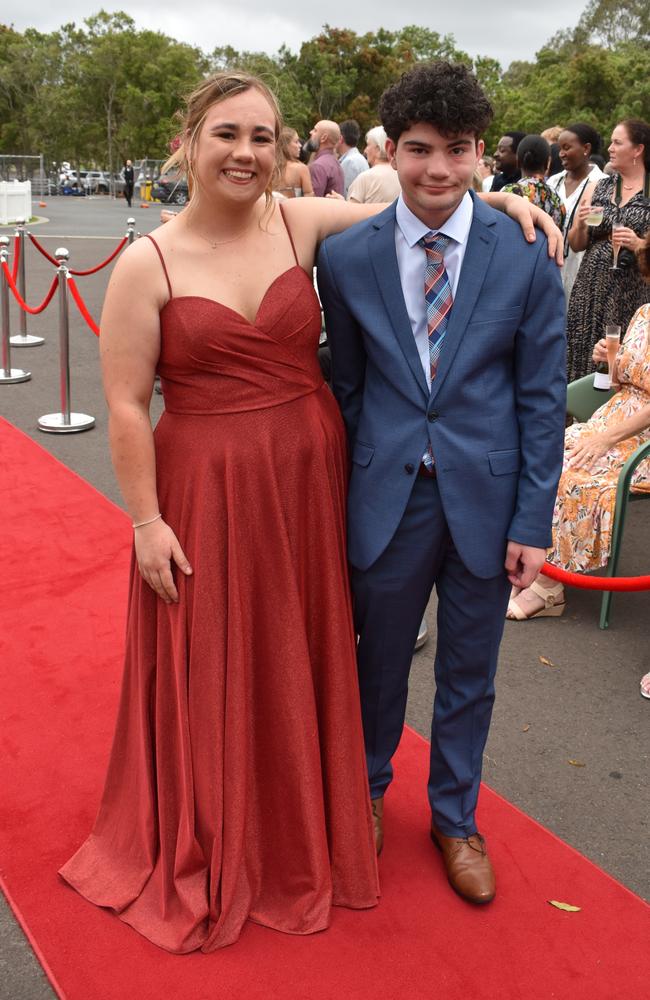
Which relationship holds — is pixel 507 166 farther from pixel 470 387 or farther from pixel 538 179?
pixel 470 387

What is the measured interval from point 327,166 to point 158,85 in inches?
2000

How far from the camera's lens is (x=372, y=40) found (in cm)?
6222

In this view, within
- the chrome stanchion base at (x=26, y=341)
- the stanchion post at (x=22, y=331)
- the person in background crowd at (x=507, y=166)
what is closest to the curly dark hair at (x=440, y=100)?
the person in background crowd at (x=507, y=166)

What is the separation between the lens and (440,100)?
2316 mm

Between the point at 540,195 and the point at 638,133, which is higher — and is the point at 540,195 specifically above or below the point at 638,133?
below

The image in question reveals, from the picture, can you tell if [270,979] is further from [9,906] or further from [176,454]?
[176,454]

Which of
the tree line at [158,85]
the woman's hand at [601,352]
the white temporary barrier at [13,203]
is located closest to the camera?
the woman's hand at [601,352]

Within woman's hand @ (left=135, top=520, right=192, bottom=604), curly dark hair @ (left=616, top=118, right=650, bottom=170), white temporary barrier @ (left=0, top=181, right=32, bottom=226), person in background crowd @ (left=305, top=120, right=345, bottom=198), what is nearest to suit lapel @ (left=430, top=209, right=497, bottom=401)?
woman's hand @ (left=135, top=520, right=192, bottom=604)

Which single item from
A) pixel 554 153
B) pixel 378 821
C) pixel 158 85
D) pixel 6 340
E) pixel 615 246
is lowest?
pixel 378 821

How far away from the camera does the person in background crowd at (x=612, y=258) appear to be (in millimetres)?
6633

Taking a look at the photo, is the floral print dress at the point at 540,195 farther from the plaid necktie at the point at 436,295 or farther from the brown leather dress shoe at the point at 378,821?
the brown leather dress shoe at the point at 378,821

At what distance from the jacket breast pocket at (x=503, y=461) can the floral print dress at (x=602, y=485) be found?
7.23ft

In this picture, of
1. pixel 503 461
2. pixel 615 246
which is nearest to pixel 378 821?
pixel 503 461

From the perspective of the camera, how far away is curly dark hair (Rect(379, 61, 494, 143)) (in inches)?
91.4
